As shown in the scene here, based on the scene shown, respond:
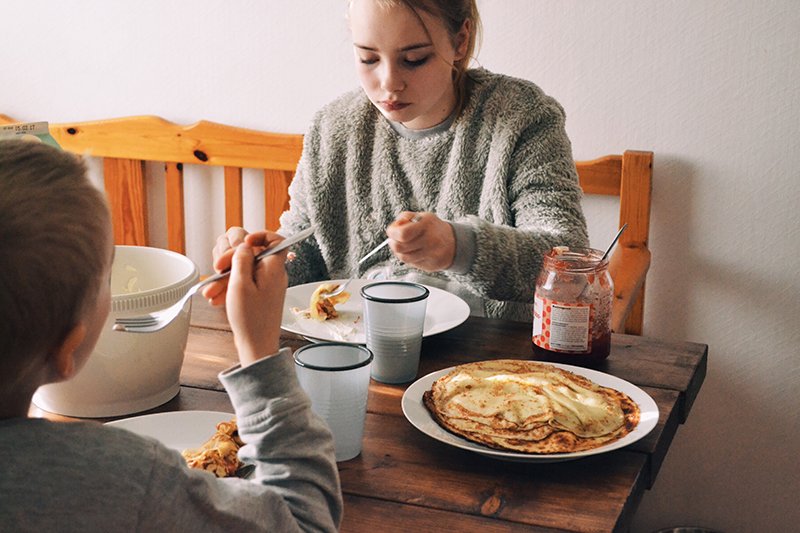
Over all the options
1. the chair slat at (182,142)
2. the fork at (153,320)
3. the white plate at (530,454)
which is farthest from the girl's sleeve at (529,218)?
the chair slat at (182,142)

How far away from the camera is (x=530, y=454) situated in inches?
35.4

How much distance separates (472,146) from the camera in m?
1.65

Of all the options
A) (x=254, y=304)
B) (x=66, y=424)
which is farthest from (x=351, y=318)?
(x=66, y=424)

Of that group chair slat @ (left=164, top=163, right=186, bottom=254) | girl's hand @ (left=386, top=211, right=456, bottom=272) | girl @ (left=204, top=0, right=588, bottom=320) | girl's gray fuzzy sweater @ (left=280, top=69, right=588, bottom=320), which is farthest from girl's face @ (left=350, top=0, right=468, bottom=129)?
chair slat @ (left=164, top=163, right=186, bottom=254)

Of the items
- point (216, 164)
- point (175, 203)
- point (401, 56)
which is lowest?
point (175, 203)

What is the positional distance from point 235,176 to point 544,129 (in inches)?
35.7

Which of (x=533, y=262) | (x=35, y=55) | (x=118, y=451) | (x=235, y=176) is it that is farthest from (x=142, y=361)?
(x=35, y=55)

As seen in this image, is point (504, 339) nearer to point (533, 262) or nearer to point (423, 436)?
point (533, 262)

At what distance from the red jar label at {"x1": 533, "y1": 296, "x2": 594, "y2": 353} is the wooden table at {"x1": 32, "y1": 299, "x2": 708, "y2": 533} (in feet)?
0.18

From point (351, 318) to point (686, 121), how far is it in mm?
925

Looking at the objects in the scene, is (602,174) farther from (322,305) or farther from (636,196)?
(322,305)

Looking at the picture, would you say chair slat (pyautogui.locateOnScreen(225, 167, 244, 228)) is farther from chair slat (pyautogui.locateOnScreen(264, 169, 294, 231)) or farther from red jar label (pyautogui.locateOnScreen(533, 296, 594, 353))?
red jar label (pyautogui.locateOnScreen(533, 296, 594, 353))

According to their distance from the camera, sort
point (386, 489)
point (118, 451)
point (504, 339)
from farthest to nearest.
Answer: point (504, 339), point (386, 489), point (118, 451)

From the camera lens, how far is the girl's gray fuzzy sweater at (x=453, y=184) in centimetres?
154
